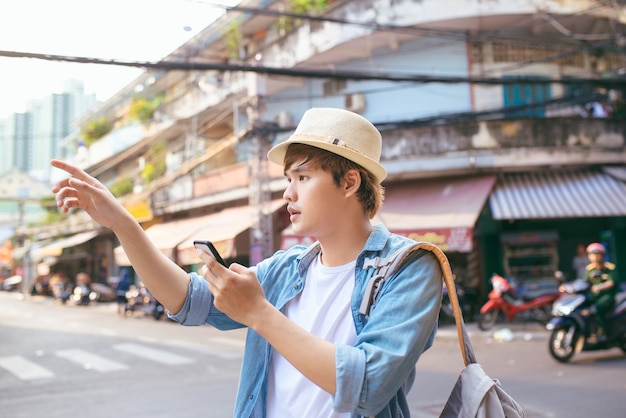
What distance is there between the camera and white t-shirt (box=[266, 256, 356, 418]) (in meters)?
1.49

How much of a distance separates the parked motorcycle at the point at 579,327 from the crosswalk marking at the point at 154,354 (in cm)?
499

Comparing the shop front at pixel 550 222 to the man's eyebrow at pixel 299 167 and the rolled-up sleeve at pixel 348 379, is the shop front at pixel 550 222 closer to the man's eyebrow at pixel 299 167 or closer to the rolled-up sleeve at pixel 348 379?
the man's eyebrow at pixel 299 167

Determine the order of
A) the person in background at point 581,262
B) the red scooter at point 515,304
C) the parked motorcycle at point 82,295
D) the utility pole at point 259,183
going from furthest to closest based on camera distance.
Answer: the parked motorcycle at point 82,295 < the utility pole at point 259,183 < the person in background at point 581,262 < the red scooter at point 515,304

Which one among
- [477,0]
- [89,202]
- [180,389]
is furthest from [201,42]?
[89,202]

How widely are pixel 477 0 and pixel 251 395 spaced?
1332 centimetres

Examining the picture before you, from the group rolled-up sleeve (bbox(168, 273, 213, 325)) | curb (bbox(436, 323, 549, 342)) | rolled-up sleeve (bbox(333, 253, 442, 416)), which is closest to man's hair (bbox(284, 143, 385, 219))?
rolled-up sleeve (bbox(333, 253, 442, 416))

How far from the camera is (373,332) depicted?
129cm

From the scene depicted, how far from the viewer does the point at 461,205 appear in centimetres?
1268

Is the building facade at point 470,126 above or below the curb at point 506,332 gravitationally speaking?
above

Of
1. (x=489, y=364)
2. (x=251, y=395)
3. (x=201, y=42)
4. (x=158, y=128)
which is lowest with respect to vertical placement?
(x=489, y=364)

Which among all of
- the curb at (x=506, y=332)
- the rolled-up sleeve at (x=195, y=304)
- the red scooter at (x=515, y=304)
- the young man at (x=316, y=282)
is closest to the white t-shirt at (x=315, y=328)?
the young man at (x=316, y=282)

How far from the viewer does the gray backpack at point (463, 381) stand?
136 cm

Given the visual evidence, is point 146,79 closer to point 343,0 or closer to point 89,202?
point 343,0

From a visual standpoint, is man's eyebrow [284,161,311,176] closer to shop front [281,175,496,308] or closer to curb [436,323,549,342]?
curb [436,323,549,342]
